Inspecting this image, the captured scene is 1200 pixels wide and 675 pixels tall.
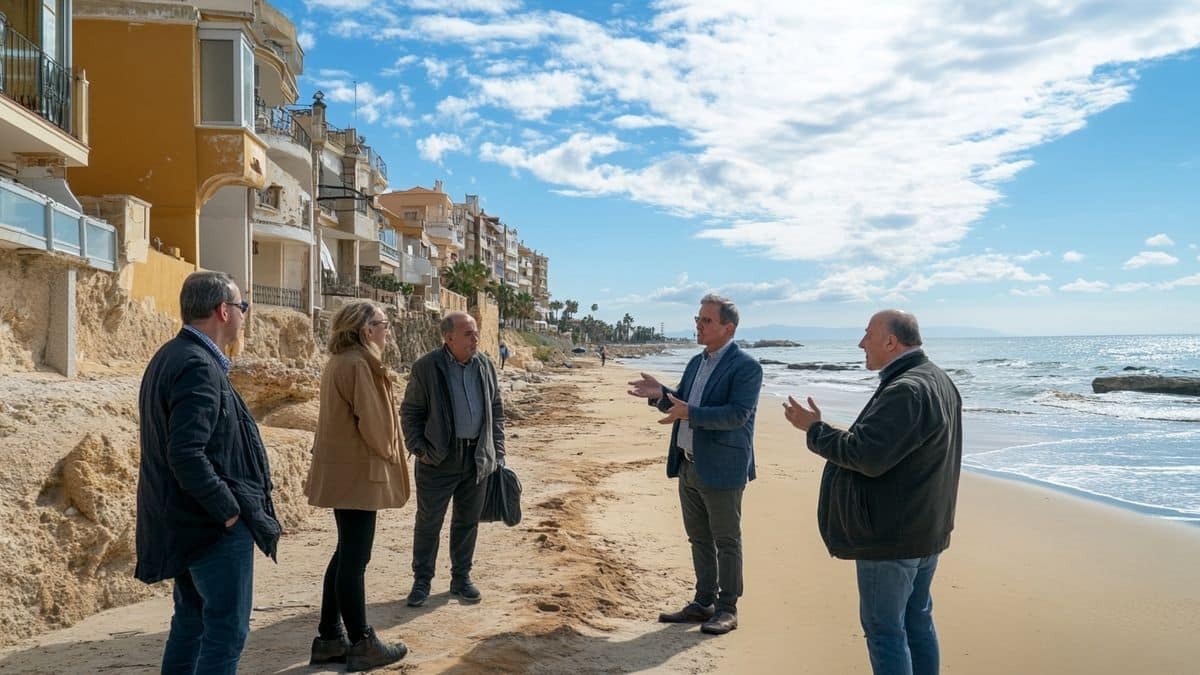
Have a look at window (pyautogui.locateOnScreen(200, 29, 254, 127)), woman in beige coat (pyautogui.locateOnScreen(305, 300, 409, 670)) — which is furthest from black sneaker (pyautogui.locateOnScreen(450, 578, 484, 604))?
window (pyautogui.locateOnScreen(200, 29, 254, 127))

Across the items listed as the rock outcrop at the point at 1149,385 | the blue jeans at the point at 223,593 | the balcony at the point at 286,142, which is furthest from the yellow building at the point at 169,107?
the rock outcrop at the point at 1149,385

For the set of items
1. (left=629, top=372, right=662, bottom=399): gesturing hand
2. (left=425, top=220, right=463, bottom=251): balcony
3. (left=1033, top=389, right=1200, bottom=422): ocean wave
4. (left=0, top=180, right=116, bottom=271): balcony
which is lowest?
(left=1033, top=389, right=1200, bottom=422): ocean wave

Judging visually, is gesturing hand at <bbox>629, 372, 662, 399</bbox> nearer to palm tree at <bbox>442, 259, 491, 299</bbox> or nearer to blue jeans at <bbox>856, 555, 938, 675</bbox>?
blue jeans at <bbox>856, 555, 938, 675</bbox>

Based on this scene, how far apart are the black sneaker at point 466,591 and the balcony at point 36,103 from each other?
8649 mm

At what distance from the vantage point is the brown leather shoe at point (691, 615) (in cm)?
500

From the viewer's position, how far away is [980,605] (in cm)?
595

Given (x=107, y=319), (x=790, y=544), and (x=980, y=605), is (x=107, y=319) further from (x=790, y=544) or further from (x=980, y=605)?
(x=980, y=605)

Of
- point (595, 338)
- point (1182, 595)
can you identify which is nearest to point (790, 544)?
point (1182, 595)

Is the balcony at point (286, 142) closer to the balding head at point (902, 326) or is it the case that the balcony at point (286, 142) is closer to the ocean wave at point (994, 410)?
the ocean wave at point (994, 410)

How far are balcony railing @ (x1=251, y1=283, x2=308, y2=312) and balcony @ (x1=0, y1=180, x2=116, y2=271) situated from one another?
10765 millimetres

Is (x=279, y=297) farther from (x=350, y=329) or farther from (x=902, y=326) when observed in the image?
(x=902, y=326)

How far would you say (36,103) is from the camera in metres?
10.6

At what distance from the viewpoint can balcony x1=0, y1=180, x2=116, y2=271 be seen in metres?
8.33

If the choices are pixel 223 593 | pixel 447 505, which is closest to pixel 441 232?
pixel 447 505
